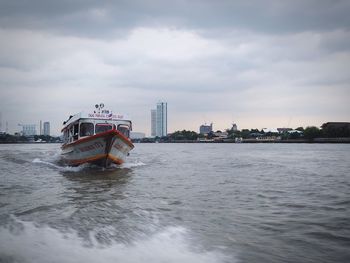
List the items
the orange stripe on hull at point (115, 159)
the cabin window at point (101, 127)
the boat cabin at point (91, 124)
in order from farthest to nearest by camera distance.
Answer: the cabin window at point (101, 127), the boat cabin at point (91, 124), the orange stripe on hull at point (115, 159)

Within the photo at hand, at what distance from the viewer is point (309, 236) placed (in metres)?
5.81

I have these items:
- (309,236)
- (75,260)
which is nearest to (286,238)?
(309,236)

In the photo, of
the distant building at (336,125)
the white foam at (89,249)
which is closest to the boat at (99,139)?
the white foam at (89,249)

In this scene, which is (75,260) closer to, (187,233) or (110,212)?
(187,233)

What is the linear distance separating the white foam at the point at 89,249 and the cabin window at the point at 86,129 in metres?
13.4

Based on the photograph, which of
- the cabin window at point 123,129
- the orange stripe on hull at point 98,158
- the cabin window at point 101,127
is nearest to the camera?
the orange stripe on hull at point 98,158

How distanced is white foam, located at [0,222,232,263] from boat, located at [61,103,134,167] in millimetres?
11601

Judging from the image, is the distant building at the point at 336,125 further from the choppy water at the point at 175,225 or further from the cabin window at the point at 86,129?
the choppy water at the point at 175,225

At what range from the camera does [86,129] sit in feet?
63.4

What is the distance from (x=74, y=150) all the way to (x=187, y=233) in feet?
48.7

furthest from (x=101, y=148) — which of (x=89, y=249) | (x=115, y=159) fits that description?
(x=89, y=249)

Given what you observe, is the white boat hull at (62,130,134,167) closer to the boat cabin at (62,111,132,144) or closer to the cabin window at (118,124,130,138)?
the boat cabin at (62,111,132,144)

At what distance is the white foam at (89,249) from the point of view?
16.0 feet

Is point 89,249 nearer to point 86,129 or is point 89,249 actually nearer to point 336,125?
point 86,129
